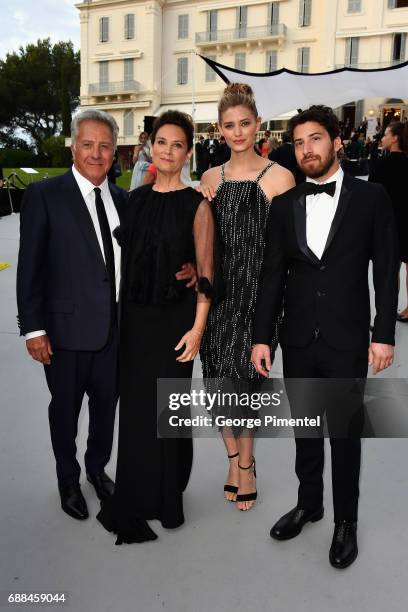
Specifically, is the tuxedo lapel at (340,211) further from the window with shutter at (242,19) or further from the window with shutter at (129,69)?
the window with shutter at (129,69)

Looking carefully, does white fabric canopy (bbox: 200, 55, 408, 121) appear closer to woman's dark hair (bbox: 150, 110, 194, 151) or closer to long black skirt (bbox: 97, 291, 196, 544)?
woman's dark hair (bbox: 150, 110, 194, 151)

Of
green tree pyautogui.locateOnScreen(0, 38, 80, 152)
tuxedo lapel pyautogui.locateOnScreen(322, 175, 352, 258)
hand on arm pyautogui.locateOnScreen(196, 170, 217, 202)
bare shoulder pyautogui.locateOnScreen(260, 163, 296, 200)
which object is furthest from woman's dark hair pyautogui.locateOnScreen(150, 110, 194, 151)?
green tree pyautogui.locateOnScreen(0, 38, 80, 152)

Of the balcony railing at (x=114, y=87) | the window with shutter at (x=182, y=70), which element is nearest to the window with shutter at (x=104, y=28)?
the balcony railing at (x=114, y=87)

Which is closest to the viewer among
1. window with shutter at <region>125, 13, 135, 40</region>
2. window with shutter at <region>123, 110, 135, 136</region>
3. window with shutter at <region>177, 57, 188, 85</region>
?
window with shutter at <region>125, 13, 135, 40</region>

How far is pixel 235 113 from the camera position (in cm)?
245

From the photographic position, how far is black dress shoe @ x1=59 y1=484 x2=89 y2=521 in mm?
2555

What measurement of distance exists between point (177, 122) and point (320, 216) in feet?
2.31

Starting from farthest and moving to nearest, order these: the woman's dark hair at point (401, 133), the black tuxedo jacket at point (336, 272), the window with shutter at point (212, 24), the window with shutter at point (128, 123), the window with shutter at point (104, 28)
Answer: the window with shutter at point (128, 123) → the window with shutter at point (104, 28) → the window with shutter at point (212, 24) → the woman's dark hair at point (401, 133) → the black tuxedo jacket at point (336, 272)

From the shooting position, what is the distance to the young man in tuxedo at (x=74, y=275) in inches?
93.3

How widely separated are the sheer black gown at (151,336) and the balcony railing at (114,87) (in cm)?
4278

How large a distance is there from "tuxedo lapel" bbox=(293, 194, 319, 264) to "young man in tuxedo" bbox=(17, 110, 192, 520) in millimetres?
477

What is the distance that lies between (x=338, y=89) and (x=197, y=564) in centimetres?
1243

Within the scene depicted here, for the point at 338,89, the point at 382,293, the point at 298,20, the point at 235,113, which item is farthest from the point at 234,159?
the point at 298,20

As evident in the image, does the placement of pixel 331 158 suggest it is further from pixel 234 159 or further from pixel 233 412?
pixel 233 412
